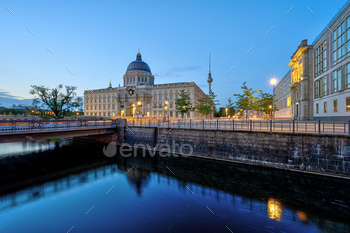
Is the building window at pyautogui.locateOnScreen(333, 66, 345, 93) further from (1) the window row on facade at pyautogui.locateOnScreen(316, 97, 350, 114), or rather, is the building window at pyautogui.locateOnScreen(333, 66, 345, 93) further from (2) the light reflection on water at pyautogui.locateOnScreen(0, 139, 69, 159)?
(2) the light reflection on water at pyautogui.locateOnScreen(0, 139, 69, 159)

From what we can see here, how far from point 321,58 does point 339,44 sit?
6.27m

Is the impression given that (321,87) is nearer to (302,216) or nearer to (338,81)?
(338,81)

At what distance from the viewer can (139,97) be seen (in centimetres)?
8731

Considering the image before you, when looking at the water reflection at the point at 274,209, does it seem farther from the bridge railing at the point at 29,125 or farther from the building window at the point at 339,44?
the building window at the point at 339,44

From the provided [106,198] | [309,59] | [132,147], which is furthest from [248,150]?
[309,59]

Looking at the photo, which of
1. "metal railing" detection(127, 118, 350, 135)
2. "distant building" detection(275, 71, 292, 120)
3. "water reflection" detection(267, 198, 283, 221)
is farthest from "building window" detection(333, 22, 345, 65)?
"distant building" detection(275, 71, 292, 120)

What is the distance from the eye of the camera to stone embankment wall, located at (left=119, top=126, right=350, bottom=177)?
12906 mm

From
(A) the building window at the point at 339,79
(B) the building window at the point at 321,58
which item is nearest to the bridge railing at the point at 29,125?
(A) the building window at the point at 339,79

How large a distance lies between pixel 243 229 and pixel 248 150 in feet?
32.2

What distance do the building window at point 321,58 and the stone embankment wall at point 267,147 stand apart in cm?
2361

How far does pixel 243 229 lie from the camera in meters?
8.12

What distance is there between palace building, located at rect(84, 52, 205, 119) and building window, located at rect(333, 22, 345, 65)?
5299cm

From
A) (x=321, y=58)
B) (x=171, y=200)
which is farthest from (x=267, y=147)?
(x=321, y=58)

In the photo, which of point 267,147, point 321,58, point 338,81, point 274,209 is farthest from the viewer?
point 321,58
